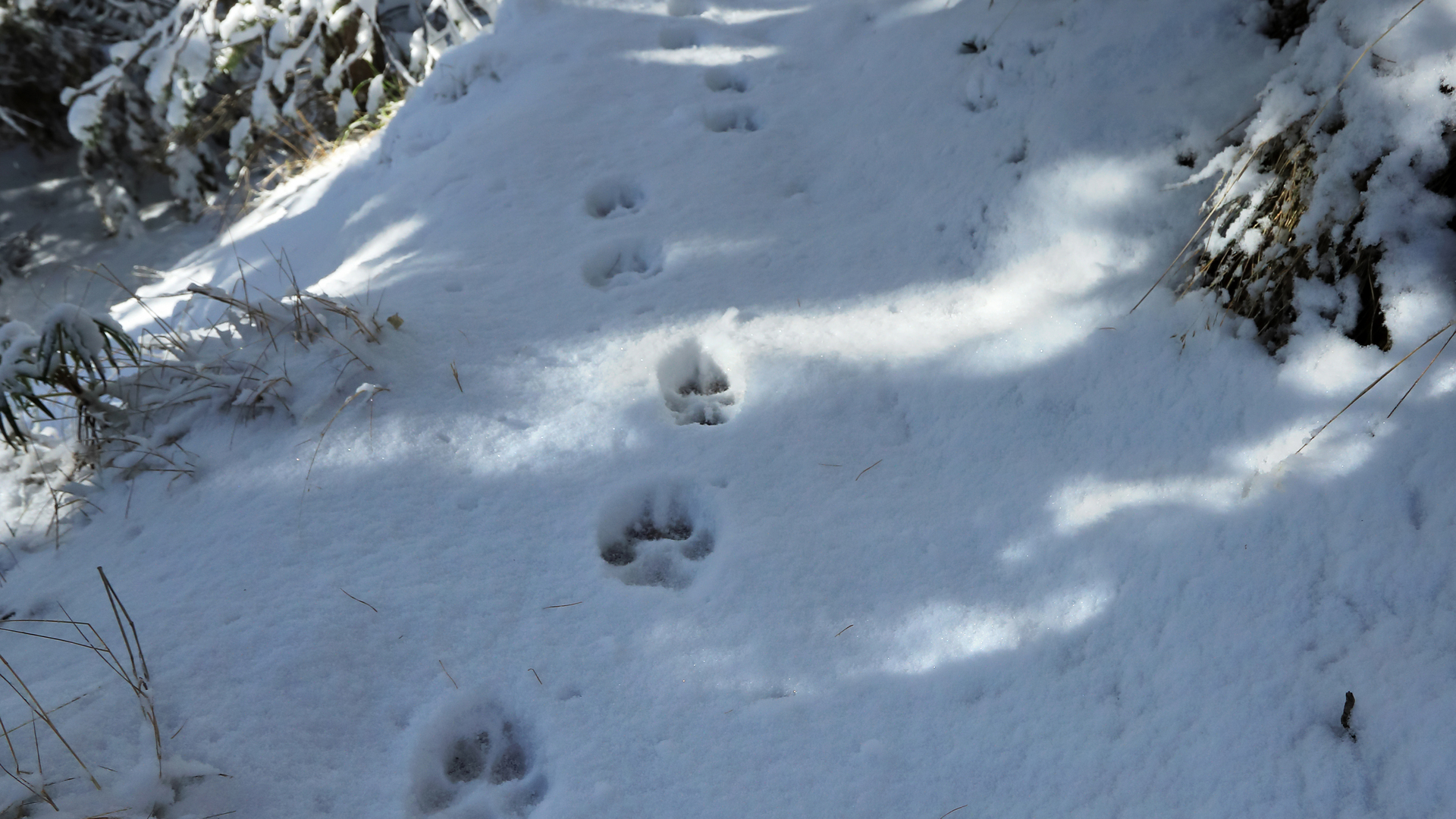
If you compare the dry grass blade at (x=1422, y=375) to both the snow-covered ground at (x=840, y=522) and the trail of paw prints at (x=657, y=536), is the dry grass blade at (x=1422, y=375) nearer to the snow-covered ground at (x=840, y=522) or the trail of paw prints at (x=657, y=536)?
the snow-covered ground at (x=840, y=522)

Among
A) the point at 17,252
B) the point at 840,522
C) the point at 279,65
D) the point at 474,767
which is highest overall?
the point at 279,65

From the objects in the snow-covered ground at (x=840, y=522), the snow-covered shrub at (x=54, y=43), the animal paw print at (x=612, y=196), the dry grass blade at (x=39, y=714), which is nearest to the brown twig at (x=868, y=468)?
the snow-covered ground at (x=840, y=522)

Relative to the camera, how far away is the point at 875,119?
237 centimetres

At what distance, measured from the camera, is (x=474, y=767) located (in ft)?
4.33

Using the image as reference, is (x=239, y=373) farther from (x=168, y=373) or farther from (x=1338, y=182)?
(x=1338, y=182)

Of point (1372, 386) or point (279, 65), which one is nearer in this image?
point (1372, 386)

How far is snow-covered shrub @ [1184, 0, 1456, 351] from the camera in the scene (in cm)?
124

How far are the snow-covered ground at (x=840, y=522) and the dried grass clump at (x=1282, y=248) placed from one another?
5 cm

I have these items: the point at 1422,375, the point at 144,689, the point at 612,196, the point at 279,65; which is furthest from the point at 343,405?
the point at 279,65

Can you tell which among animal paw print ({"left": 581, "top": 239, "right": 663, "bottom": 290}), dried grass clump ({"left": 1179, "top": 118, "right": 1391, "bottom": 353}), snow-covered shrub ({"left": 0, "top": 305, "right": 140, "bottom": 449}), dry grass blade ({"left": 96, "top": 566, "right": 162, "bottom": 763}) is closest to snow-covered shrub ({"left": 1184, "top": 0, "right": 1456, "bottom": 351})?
dried grass clump ({"left": 1179, "top": 118, "right": 1391, "bottom": 353})

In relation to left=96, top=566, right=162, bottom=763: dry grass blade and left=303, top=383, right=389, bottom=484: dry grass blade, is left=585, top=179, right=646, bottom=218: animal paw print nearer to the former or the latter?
left=303, top=383, right=389, bottom=484: dry grass blade

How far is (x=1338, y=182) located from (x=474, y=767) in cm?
179

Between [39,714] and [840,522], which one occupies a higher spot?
[39,714]

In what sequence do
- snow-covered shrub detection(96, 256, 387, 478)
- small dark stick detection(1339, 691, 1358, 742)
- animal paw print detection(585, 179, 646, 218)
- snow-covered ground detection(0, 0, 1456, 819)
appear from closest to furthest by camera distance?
small dark stick detection(1339, 691, 1358, 742)
snow-covered ground detection(0, 0, 1456, 819)
snow-covered shrub detection(96, 256, 387, 478)
animal paw print detection(585, 179, 646, 218)
